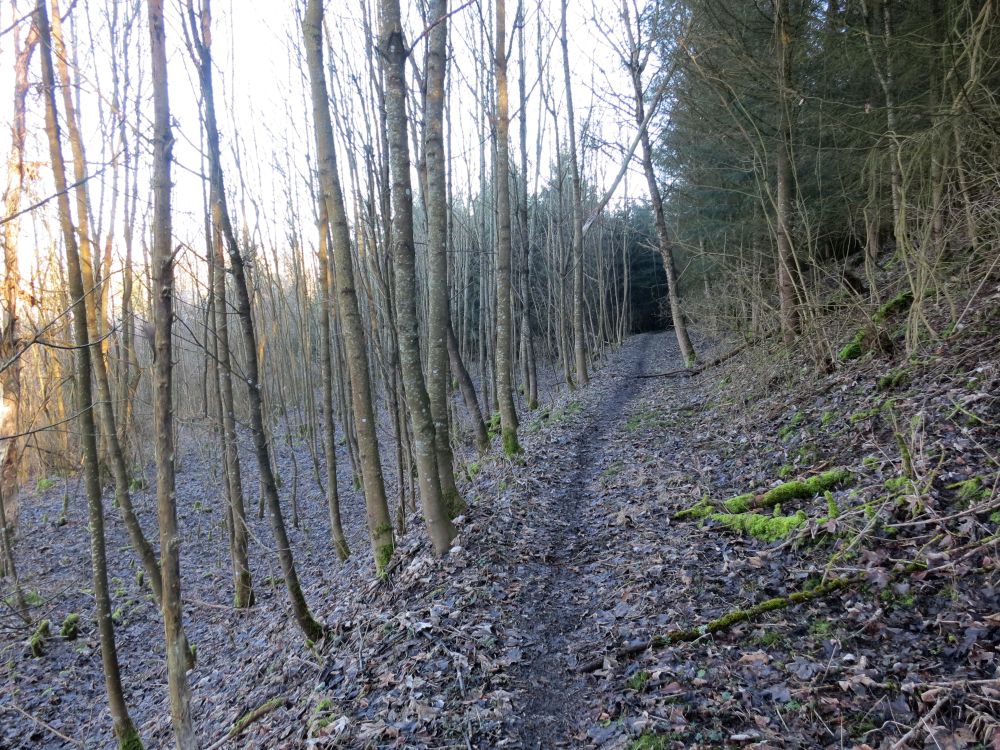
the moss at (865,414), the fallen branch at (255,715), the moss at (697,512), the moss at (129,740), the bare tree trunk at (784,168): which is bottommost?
the moss at (129,740)

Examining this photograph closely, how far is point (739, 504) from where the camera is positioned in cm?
541

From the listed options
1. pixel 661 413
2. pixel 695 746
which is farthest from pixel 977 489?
pixel 661 413

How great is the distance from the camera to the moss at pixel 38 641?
26.3ft

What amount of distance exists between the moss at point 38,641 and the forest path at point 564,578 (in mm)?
7287

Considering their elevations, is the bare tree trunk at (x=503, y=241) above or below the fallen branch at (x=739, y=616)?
above

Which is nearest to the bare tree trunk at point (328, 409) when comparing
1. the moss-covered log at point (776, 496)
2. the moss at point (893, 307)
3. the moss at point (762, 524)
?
the moss-covered log at point (776, 496)

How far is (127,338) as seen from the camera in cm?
989

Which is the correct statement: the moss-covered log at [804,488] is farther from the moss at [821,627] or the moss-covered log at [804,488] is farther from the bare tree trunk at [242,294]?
the bare tree trunk at [242,294]

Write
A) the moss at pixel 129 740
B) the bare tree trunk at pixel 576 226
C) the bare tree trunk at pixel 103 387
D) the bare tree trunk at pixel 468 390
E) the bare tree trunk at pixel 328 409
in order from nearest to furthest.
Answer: the moss at pixel 129 740 < the bare tree trunk at pixel 103 387 < the bare tree trunk at pixel 328 409 < the bare tree trunk at pixel 468 390 < the bare tree trunk at pixel 576 226

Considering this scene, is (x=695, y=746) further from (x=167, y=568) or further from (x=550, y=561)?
(x=167, y=568)

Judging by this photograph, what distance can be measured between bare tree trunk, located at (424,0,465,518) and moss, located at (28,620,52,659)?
21.4ft

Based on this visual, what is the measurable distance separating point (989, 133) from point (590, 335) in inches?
908

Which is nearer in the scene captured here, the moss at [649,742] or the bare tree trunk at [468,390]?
the moss at [649,742]

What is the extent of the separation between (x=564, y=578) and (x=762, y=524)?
1.77 m
